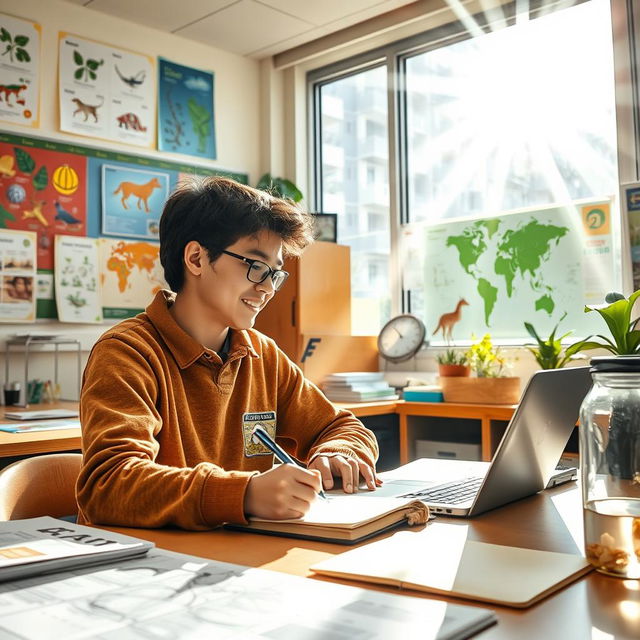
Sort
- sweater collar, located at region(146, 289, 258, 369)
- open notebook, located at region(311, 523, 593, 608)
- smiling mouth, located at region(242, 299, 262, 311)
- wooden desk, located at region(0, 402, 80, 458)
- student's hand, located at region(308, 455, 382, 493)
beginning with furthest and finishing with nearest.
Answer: wooden desk, located at region(0, 402, 80, 458), smiling mouth, located at region(242, 299, 262, 311), sweater collar, located at region(146, 289, 258, 369), student's hand, located at region(308, 455, 382, 493), open notebook, located at region(311, 523, 593, 608)

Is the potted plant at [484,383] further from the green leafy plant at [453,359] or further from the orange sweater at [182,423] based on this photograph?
the orange sweater at [182,423]

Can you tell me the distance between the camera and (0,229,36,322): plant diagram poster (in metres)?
2.88

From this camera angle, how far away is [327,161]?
3873 mm

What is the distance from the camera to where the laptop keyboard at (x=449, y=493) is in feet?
3.48

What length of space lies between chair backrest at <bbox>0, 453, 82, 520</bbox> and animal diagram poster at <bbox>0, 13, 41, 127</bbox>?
80.5 inches

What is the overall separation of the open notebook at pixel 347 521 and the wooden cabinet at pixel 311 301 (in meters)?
2.13

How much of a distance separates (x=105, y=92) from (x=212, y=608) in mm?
3028

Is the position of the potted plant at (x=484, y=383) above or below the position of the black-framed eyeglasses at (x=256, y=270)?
below

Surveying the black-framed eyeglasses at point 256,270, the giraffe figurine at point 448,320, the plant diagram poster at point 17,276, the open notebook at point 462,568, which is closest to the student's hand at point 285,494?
the open notebook at point 462,568

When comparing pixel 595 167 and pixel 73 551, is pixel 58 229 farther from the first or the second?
pixel 73 551

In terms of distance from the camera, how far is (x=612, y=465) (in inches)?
29.6

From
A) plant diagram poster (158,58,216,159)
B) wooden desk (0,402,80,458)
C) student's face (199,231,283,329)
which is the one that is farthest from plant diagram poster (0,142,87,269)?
student's face (199,231,283,329)

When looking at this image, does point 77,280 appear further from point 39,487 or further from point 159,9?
point 39,487

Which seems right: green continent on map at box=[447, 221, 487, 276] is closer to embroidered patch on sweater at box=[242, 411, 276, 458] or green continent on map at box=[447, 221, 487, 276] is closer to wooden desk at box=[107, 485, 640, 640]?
embroidered patch on sweater at box=[242, 411, 276, 458]
